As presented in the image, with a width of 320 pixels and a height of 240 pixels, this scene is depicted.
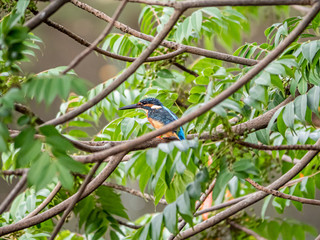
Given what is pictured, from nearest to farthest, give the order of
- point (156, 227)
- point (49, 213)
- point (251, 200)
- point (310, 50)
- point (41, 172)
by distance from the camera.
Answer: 1. point (41, 172)
2. point (156, 227)
3. point (310, 50)
4. point (49, 213)
5. point (251, 200)

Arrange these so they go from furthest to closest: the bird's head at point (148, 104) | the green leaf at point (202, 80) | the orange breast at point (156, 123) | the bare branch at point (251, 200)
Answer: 1. the bird's head at point (148, 104)
2. the orange breast at point (156, 123)
3. the green leaf at point (202, 80)
4. the bare branch at point (251, 200)

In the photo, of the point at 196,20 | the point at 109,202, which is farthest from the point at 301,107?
the point at 109,202

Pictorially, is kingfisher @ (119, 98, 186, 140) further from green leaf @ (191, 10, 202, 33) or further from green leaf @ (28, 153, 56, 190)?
green leaf @ (28, 153, 56, 190)

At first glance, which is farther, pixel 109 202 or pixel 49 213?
pixel 109 202

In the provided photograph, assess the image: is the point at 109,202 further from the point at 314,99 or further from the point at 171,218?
the point at 314,99

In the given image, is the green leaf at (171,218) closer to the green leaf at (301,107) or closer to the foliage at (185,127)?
the foliage at (185,127)

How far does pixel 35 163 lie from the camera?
1576 mm

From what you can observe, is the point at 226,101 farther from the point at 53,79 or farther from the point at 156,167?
the point at 53,79

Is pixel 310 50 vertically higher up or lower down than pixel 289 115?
higher up

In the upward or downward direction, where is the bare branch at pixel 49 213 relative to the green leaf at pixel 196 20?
downward

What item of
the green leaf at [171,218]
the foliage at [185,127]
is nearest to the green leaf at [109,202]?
the foliage at [185,127]

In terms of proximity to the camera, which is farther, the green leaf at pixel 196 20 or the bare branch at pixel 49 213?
the green leaf at pixel 196 20

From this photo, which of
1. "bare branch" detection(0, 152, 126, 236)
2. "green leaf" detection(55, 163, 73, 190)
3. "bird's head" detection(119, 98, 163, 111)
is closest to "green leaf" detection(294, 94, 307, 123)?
"bare branch" detection(0, 152, 126, 236)

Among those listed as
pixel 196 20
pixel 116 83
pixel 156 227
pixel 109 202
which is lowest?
pixel 109 202
